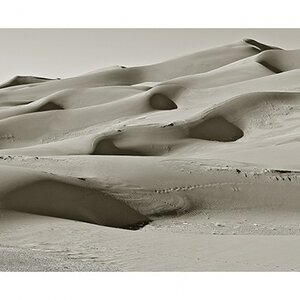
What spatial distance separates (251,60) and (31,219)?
19.0 m

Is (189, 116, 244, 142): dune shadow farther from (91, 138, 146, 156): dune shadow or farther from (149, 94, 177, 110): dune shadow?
(149, 94, 177, 110): dune shadow

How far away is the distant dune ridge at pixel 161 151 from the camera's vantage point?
598cm

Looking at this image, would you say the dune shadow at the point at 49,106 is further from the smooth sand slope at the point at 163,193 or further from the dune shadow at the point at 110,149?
the dune shadow at the point at 110,149

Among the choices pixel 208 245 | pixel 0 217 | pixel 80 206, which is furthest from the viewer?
pixel 80 206

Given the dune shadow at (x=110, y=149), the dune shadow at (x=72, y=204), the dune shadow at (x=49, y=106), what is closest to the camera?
the dune shadow at (x=72, y=204)

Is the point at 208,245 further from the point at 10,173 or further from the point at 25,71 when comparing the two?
the point at 25,71

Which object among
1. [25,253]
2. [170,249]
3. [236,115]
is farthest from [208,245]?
[236,115]

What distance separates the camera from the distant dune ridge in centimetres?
598

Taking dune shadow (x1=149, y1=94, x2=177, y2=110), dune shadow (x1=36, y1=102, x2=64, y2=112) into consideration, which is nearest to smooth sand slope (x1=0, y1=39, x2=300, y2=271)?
dune shadow (x1=149, y1=94, x2=177, y2=110)

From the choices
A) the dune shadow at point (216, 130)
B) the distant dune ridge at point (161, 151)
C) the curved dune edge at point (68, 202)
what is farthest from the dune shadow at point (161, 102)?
the curved dune edge at point (68, 202)

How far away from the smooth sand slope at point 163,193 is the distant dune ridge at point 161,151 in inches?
0.7

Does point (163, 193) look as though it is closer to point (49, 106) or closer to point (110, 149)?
point (110, 149)

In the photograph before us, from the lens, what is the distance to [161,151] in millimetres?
10922

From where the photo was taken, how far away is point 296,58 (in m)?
23.8
